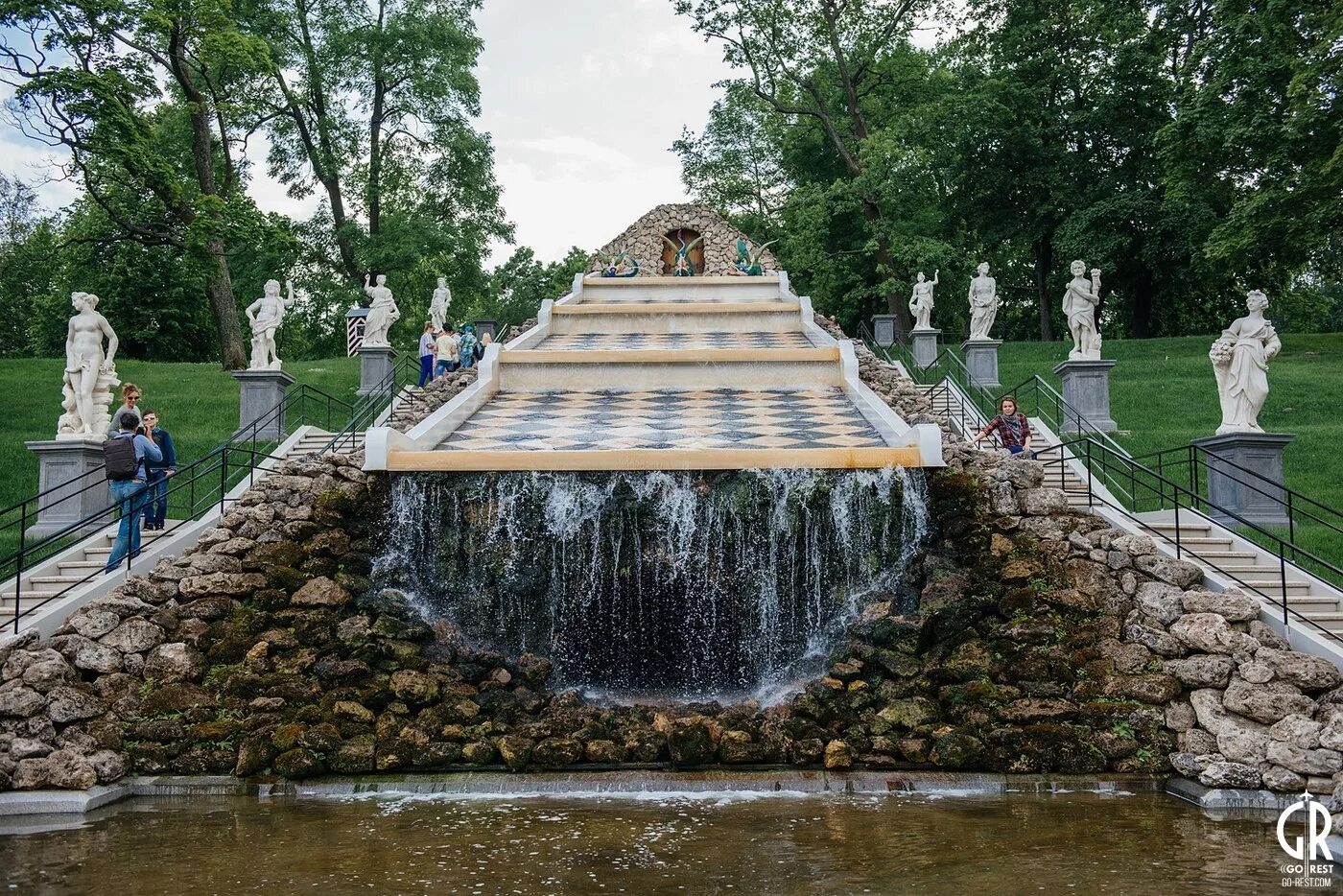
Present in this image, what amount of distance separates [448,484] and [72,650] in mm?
3552

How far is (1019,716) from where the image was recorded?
359 inches

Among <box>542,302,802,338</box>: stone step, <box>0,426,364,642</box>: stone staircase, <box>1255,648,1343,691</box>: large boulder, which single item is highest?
<box>542,302,802,338</box>: stone step

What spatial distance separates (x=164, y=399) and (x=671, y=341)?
9473 millimetres

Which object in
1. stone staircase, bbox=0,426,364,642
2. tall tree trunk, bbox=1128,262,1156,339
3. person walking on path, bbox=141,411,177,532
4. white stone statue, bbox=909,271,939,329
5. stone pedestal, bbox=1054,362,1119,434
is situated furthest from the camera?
tall tree trunk, bbox=1128,262,1156,339

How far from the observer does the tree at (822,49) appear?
34.1 m

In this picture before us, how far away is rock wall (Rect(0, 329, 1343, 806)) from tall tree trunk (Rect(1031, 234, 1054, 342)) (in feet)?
84.3

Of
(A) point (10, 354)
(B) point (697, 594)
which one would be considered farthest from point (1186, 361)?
(A) point (10, 354)

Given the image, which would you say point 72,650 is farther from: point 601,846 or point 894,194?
point 894,194

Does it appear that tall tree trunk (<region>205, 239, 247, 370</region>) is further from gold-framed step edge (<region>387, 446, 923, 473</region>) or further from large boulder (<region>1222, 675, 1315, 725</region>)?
large boulder (<region>1222, 675, 1315, 725</region>)

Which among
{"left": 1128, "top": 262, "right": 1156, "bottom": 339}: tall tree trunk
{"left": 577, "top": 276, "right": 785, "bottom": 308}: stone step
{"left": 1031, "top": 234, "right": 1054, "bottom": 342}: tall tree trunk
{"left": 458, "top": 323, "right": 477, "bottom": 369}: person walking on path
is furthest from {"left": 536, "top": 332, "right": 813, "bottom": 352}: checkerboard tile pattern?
{"left": 1128, "top": 262, "right": 1156, "bottom": 339}: tall tree trunk

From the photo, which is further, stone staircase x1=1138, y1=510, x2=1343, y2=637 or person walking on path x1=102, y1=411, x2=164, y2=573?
person walking on path x1=102, y1=411, x2=164, y2=573

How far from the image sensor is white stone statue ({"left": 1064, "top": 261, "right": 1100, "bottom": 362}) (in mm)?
18141

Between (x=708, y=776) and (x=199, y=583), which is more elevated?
(x=199, y=583)

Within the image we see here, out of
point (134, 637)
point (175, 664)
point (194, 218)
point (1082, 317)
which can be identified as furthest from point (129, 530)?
point (194, 218)
